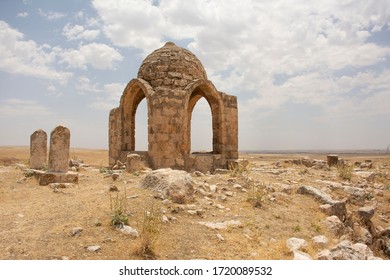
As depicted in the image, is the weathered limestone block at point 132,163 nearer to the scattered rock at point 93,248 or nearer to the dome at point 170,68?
the dome at point 170,68

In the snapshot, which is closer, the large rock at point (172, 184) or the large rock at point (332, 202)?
the large rock at point (172, 184)

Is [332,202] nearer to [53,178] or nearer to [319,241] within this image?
[319,241]

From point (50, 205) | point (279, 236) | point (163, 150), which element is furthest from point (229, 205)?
point (163, 150)

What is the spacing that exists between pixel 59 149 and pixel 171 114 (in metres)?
3.76

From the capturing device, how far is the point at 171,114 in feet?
35.4

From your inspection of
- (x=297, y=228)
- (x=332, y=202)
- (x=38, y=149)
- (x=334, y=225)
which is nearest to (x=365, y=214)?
(x=332, y=202)

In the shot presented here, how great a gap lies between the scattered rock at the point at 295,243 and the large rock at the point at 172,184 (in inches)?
80.5

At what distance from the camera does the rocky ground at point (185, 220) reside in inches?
162

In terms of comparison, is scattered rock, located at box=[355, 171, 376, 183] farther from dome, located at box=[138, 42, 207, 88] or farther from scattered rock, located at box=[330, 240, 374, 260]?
scattered rock, located at box=[330, 240, 374, 260]

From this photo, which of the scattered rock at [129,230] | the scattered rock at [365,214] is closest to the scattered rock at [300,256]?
the scattered rock at [129,230]

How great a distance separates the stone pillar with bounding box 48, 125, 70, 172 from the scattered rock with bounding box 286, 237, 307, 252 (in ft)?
21.5

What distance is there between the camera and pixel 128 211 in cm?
524

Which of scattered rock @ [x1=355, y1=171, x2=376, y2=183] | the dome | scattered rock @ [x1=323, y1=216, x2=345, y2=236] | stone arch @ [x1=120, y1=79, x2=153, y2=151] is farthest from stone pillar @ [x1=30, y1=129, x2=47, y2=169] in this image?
scattered rock @ [x1=355, y1=171, x2=376, y2=183]

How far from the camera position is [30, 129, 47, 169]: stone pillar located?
10445 mm
